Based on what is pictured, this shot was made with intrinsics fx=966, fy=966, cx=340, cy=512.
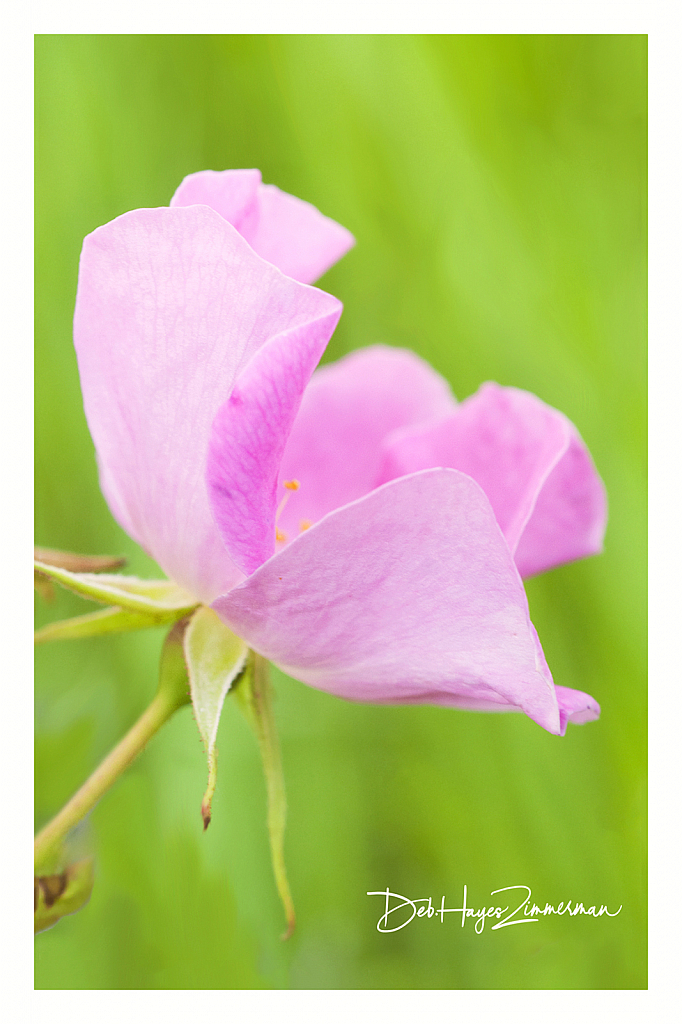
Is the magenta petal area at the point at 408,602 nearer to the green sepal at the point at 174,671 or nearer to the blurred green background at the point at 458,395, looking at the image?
the green sepal at the point at 174,671

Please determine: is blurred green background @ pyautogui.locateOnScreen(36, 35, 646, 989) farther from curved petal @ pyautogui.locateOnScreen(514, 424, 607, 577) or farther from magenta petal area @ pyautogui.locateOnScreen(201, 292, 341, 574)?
magenta petal area @ pyautogui.locateOnScreen(201, 292, 341, 574)

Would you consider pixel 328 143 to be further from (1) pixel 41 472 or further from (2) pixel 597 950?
(2) pixel 597 950

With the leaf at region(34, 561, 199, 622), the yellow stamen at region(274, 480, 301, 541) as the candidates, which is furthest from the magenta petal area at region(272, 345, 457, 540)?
the leaf at region(34, 561, 199, 622)

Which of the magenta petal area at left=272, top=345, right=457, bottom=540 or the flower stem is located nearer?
the flower stem

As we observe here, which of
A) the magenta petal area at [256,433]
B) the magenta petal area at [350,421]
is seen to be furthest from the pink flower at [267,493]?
Result: the magenta petal area at [350,421]

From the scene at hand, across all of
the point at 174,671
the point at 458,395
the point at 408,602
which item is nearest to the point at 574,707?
the point at 408,602
